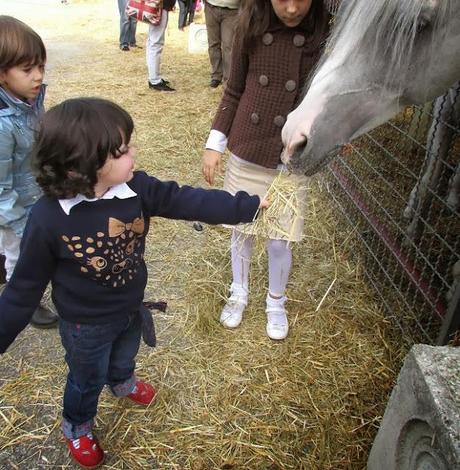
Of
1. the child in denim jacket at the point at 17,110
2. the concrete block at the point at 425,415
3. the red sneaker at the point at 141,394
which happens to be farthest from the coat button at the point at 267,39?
the red sneaker at the point at 141,394

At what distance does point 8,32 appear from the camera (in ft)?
5.58

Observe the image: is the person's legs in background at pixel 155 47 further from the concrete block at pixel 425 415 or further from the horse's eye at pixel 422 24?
the concrete block at pixel 425 415

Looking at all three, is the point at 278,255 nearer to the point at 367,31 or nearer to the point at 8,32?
the point at 367,31

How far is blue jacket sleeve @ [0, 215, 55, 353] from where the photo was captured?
1.23 m

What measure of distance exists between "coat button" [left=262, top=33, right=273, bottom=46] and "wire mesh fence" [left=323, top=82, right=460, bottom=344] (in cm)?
80

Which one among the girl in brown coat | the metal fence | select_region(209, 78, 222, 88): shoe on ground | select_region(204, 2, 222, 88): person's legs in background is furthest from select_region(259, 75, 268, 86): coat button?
select_region(209, 78, 222, 88): shoe on ground

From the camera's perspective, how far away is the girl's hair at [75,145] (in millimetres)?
1152

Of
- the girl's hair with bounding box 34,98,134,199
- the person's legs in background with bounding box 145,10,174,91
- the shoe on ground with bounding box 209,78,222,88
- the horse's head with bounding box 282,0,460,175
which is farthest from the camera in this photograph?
the shoe on ground with bounding box 209,78,222,88

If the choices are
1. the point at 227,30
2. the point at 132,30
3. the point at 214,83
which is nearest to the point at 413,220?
the point at 227,30

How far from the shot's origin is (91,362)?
1436mm

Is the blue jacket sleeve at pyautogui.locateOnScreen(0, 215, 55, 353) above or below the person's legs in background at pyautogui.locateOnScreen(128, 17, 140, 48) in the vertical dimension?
above

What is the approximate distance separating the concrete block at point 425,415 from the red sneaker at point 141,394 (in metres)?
0.92

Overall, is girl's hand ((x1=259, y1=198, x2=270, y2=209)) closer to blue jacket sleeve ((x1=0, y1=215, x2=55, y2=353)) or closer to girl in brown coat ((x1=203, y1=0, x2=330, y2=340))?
girl in brown coat ((x1=203, y1=0, x2=330, y2=340))

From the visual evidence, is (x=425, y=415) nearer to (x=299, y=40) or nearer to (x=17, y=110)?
(x=299, y=40)
